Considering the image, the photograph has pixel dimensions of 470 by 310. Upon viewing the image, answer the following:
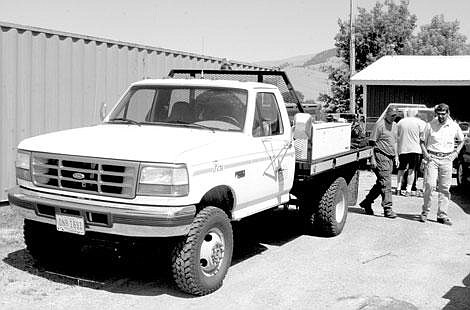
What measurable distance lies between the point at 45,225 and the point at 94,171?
1150 mm

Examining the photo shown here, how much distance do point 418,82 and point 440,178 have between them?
15.0 meters

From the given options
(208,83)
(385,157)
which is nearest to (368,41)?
(385,157)

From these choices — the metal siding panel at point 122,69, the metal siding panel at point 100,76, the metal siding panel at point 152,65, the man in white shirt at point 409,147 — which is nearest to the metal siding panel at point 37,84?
the metal siding panel at point 100,76

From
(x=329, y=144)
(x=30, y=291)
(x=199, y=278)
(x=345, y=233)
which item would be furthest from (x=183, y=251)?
(x=345, y=233)

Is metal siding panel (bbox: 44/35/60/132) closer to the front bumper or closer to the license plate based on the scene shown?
the front bumper

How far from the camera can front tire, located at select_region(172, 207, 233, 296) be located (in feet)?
18.6

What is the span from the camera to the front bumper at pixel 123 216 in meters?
5.38

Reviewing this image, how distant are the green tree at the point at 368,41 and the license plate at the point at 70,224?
117ft

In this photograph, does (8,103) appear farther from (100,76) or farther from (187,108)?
(187,108)

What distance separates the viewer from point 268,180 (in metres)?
6.92

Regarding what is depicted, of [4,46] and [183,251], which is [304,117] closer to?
[183,251]

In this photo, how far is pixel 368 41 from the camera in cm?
4100

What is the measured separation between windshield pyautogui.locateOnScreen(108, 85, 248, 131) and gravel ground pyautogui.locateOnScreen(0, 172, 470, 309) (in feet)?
4.97

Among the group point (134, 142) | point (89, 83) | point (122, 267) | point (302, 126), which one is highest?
point (89, 83)
